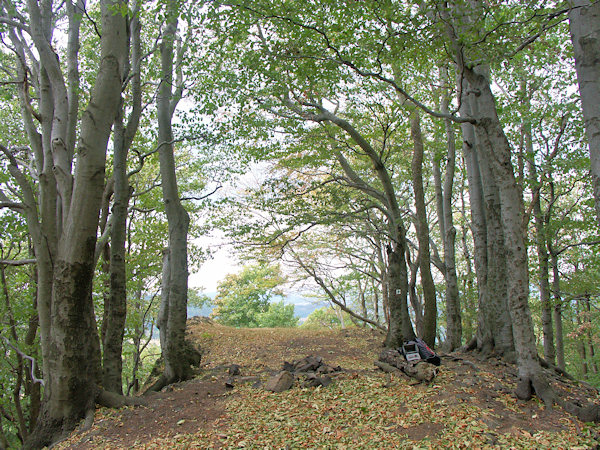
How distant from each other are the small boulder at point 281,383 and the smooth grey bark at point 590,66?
4.20 metres

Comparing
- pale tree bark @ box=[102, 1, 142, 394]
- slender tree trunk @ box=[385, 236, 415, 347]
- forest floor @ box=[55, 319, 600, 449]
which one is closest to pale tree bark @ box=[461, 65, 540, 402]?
forest floor @ box=[55, 319, 600, 449]

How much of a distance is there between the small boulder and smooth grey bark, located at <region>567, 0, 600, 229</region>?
4.20 metres

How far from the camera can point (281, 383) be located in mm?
5406

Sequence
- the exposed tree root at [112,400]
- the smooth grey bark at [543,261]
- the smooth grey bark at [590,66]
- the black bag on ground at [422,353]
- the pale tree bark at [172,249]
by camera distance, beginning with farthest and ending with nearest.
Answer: the smooth grey bark at [543,261]
the pale tree bark at [172,249]
the black bag on ground at [422,353]
the exposed tree root at [112,400]
the smooth grey bark at [590,66]

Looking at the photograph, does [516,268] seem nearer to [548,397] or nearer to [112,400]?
[548,397]

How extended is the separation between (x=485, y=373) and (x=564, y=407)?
1.38 meters

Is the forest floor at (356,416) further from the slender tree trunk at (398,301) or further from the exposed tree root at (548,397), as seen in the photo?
the slender tree trunk at (398,301)

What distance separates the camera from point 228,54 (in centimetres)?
758

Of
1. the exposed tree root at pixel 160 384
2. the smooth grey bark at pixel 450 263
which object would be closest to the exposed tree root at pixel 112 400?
the exposed tree root at pixel 160 384

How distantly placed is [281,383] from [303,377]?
0.46m

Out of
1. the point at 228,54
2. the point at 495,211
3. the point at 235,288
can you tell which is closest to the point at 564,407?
the point at 495,211

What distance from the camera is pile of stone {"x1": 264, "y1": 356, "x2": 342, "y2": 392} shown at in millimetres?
5387

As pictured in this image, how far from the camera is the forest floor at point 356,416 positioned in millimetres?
3615

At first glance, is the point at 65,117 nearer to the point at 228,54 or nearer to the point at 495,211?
the point at 228,54
